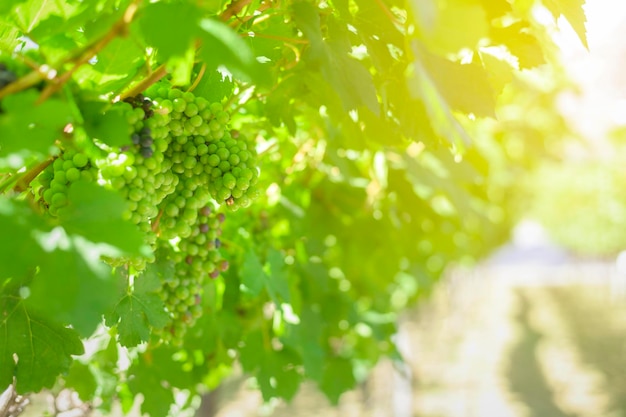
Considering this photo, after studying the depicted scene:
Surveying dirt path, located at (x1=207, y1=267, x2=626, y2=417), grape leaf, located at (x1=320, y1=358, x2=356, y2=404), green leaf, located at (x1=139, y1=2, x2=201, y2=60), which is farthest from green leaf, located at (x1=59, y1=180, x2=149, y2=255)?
dirt path, located at (x1=207, y1=267, x2=626, y2=417)

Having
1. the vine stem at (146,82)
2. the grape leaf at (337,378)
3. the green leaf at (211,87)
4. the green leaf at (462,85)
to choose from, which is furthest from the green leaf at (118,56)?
the grape leaf at (337,378)

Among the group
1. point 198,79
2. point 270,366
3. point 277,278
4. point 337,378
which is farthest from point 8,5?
point 337,378

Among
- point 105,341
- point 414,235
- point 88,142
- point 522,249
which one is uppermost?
point 88,142

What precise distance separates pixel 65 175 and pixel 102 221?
0.16 m

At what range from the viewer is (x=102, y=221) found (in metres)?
0.68

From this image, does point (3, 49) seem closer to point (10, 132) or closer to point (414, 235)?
point (10, 132)

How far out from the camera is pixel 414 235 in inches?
96.8

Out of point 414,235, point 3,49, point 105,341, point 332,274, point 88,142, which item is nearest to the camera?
point 88,142

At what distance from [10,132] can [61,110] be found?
2.0 inches

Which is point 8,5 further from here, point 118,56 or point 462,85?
point 462,85

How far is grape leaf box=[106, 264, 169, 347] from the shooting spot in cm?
107

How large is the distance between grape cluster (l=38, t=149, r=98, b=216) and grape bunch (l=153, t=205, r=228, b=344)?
0.32 metres

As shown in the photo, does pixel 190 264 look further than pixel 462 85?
Yes

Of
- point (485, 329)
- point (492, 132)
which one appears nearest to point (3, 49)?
point (492, 132)
